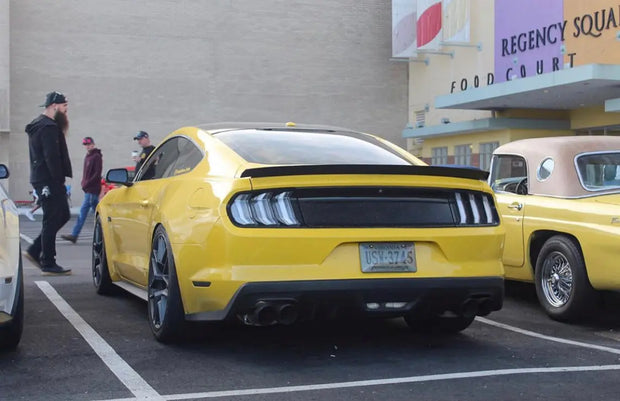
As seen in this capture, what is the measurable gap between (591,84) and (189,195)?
18.4 meters

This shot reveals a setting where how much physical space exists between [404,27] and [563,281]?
2840 cm

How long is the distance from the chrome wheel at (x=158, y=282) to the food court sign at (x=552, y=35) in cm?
1953

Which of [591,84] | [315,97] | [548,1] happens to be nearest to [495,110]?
[548,1]

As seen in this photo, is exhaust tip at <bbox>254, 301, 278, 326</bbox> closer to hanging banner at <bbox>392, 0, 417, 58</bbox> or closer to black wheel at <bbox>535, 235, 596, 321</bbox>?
black wheel at <bbox>535, 235, 596, 321</bbox>

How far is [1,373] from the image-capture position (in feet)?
15.7

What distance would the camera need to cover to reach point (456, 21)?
98.9 feet

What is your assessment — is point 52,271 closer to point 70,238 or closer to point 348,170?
point 70,238

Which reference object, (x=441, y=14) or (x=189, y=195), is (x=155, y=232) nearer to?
(x=189, y=195)

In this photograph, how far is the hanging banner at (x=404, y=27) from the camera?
111ft

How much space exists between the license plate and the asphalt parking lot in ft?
1.88

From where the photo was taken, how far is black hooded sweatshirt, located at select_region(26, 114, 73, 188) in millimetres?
8688

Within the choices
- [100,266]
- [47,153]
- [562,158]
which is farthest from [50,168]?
[562,158]

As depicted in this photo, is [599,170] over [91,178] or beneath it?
over

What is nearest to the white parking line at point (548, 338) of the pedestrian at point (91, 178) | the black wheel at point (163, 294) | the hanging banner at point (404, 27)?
the black wheel at point (163, 294)
